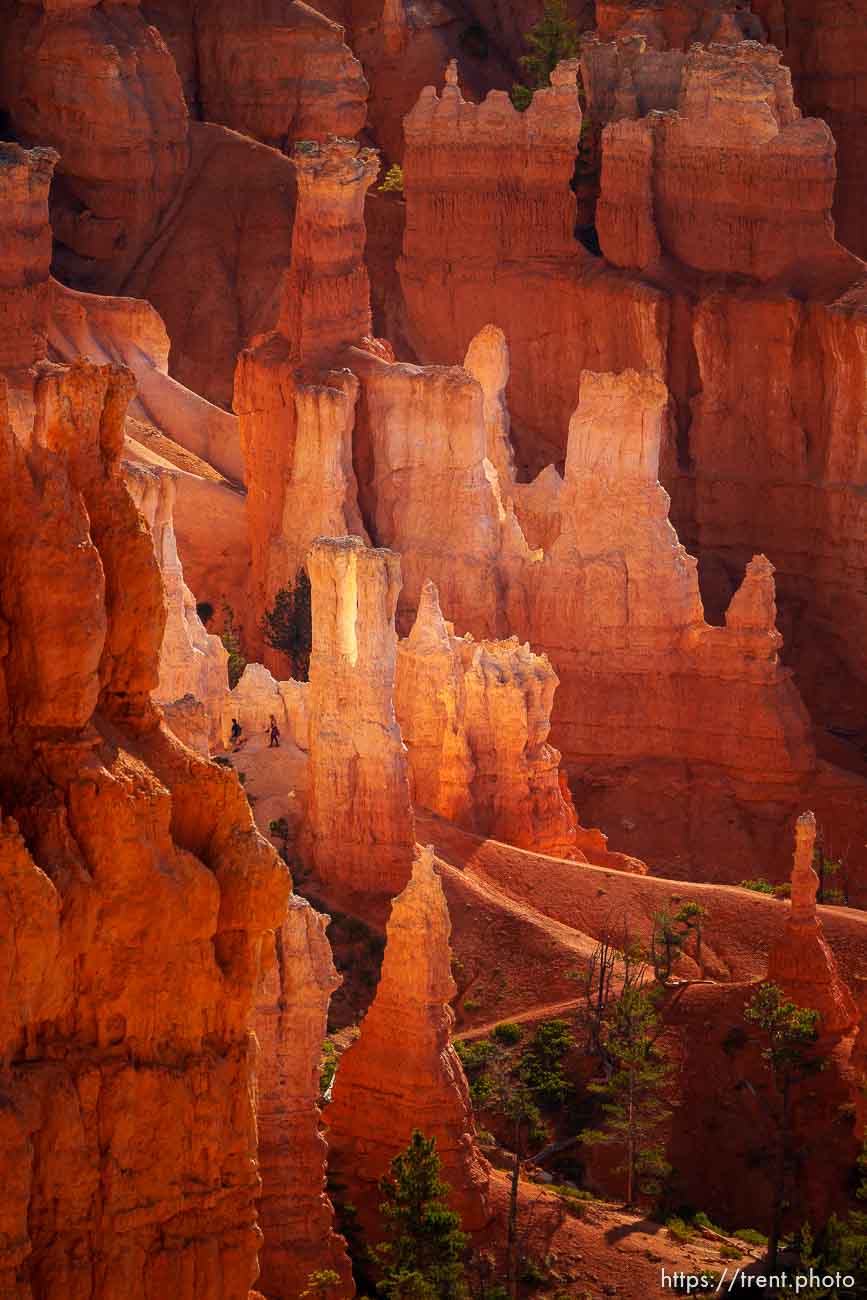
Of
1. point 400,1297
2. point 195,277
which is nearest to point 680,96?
point 195,277

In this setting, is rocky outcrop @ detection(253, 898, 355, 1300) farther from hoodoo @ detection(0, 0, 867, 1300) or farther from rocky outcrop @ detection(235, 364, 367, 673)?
rocky outcrop @ detection(235, 364, 367, 673)

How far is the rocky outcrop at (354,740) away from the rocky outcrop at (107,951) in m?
20.3

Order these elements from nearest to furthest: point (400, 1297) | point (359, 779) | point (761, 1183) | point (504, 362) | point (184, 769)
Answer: point (184, 769)
point (400, 1297)
point (761, 1183)
point (359, 779)
point (504, 362)

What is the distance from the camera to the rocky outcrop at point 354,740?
46656mm

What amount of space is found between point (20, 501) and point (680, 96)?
3922 cm

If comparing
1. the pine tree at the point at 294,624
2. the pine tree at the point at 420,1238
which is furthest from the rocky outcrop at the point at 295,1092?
the pine tree at the point at 294,624

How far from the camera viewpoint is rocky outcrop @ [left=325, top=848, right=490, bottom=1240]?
39.4 meters

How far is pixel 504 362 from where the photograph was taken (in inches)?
2344

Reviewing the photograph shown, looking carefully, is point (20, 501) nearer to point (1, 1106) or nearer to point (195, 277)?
point (1, 1106)

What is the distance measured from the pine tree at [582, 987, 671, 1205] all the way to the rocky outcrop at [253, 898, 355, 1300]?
21.5ft

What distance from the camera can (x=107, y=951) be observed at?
2534cm

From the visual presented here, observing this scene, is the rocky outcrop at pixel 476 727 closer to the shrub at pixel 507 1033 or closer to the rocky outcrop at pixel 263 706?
the rocky outcrop at pixel 263 706

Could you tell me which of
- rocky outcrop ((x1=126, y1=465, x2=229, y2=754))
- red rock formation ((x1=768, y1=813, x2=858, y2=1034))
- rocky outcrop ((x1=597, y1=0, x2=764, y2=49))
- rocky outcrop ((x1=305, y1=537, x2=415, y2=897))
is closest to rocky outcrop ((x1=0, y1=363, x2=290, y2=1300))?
red rock formation ((x1=768, y1=813, x2=858, y2=1034))

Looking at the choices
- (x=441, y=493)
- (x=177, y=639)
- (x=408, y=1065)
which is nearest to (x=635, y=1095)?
(x=408, y=1065)
